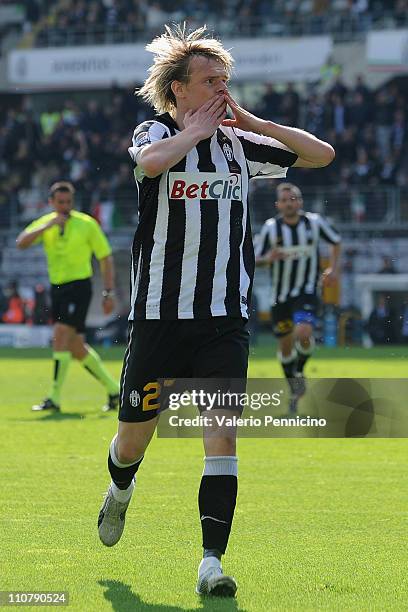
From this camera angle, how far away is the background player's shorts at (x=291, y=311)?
483 inches

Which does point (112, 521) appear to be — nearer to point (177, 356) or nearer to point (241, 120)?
point (177, 356)

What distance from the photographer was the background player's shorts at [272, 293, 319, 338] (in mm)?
12273

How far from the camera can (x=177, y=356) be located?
4.83 meters

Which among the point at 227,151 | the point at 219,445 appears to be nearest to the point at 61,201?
the point at 227,151

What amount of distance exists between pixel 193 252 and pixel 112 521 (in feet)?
4.05

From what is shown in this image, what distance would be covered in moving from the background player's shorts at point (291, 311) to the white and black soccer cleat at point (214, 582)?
25.6 ft

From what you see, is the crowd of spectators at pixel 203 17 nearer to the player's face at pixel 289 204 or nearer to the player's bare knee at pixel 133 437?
the player's face at pixel 289 204

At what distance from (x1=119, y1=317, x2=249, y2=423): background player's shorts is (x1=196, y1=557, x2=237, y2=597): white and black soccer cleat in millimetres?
679

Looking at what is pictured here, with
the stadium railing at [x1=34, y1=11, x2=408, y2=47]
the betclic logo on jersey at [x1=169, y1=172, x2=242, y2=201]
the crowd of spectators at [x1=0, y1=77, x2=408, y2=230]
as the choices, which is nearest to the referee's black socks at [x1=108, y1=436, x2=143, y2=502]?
Result: the betclic logo on jersey at [x1=169, y1=172, x2=242, y2=201]

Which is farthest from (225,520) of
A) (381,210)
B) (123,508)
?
(381,210)

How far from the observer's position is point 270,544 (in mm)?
5410

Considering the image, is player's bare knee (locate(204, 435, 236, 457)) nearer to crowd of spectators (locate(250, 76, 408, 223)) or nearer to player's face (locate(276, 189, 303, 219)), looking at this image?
player's face (locate(276, 189, 303, 219))
